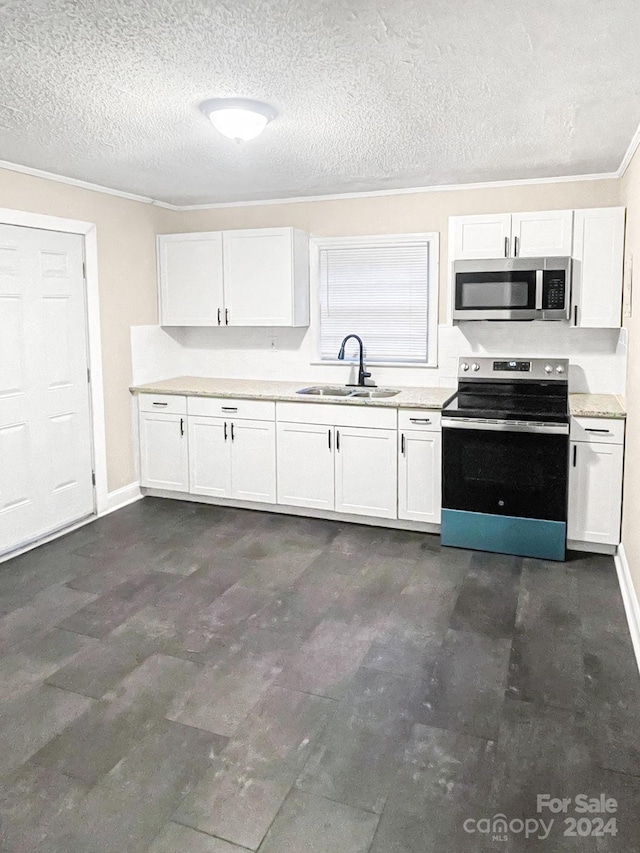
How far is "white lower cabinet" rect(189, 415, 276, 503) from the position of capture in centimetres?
479

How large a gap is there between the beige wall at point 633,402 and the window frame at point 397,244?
4.36 feet

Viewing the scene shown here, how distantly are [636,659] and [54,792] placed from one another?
2322 millimetres

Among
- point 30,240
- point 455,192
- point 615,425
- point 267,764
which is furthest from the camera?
point 455,192

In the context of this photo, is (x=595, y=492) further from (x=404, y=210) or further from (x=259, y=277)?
(x=259, y=277)

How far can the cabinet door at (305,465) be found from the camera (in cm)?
461

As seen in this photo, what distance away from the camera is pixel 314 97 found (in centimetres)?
275

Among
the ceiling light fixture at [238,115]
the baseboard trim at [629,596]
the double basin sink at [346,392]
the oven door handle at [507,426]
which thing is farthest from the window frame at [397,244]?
the ceiling light fixture at [238,115]

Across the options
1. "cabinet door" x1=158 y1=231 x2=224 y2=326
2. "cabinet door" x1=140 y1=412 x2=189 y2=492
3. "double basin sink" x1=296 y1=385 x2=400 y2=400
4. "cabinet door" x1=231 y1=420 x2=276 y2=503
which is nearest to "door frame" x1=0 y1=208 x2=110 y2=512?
"cabinet door" x1=140 y1=412 x2=189 y2=492

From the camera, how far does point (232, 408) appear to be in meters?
4.84

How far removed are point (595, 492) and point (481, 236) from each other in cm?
176

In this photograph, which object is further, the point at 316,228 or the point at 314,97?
the point at 316,228

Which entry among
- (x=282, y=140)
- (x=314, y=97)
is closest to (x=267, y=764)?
(x=314, y=97)

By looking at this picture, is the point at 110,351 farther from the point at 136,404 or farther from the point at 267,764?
the point at 267,764

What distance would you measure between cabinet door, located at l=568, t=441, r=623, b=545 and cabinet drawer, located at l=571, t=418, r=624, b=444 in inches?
1.2
